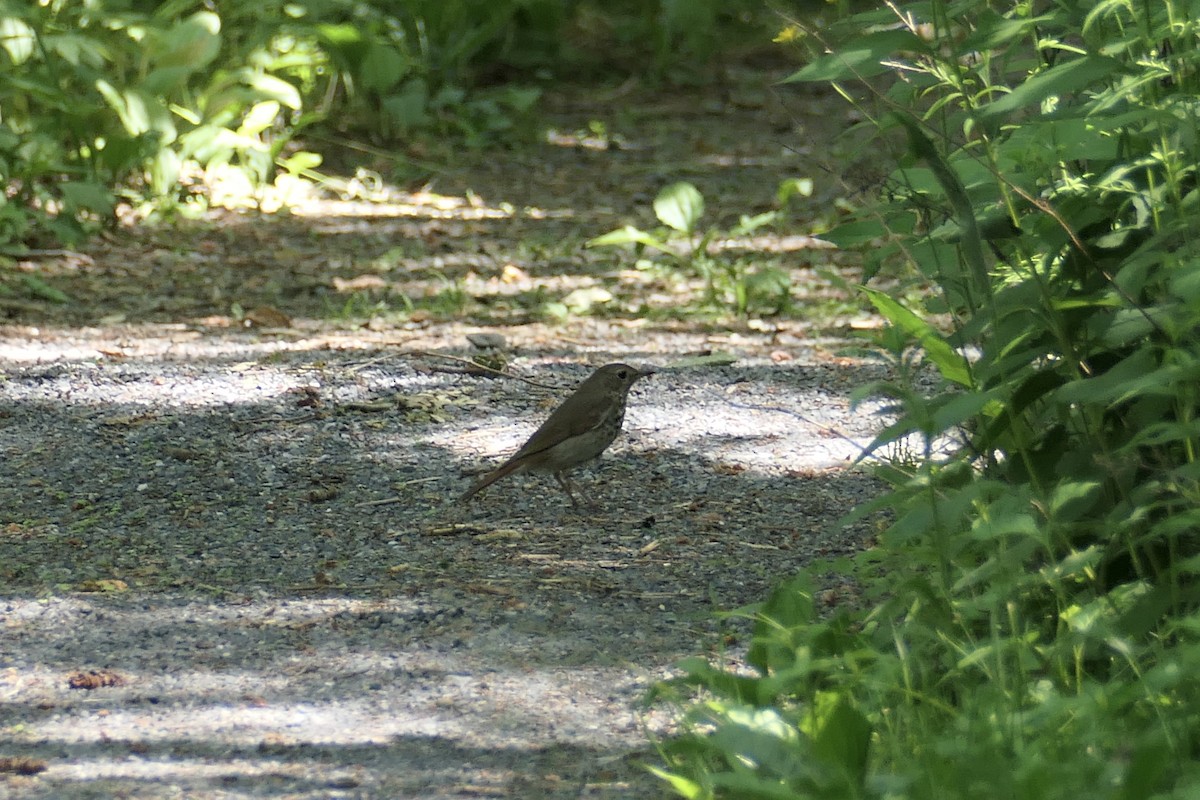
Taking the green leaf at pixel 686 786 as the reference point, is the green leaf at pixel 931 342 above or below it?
above

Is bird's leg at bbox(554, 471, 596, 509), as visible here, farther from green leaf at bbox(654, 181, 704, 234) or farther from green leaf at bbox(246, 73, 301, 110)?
green leaf at bbox(246, 73, 301, 110)

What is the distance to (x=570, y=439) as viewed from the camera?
5.14 meters

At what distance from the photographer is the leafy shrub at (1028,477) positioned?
9.19 feet

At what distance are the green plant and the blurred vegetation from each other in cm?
230

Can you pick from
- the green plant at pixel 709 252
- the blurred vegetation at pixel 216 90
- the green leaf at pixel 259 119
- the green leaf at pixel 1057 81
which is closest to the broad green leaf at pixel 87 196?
the blurred vegetation at pixel 216 90

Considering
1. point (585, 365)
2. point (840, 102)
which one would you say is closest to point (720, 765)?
point (585, 365)

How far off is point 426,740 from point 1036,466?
4.57ft

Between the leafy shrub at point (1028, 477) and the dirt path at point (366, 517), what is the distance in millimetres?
370

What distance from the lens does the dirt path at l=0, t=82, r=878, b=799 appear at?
11.0ft

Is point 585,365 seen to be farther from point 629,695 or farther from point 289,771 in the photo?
point 289,771

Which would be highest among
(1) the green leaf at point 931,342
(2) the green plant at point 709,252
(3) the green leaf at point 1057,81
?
(3) the green leaf at point 1057,81

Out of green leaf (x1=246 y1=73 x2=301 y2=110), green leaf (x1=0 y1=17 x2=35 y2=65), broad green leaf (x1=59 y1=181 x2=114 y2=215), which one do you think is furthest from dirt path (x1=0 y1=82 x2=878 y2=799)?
green leaf (x1=0 y1=17 x2=35 y2=65)

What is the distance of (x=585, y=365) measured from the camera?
6660 millimetres

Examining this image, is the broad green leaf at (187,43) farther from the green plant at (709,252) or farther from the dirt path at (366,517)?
the green plant at (709,252)
